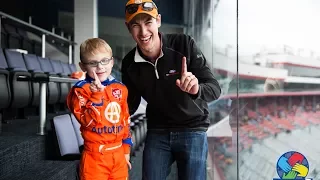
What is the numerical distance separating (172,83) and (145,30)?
0.17m

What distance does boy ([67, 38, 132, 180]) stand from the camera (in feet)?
3.34

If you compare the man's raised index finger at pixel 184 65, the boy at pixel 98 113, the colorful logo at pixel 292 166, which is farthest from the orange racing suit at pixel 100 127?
the colorful logo at pixel 292 166

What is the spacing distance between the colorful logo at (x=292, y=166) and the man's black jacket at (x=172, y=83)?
0.50 meters

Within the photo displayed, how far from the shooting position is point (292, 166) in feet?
4.50

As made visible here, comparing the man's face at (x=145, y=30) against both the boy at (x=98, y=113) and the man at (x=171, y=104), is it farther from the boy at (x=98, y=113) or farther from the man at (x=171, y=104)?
the boy at (x=98, y=113)

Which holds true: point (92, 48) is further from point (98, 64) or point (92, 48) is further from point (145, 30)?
point (145, 30)

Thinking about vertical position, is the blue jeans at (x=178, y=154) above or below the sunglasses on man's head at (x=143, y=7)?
below

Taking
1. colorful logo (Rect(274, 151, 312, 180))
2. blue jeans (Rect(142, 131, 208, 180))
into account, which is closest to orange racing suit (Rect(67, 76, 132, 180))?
blue jeans (Rect(142, 131, 208, 180))

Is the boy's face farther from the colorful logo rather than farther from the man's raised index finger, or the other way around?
the colorful logo

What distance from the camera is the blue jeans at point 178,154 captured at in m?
1.02

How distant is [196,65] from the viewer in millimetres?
1015

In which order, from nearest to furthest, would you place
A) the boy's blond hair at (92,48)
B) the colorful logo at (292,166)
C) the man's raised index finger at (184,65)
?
the man's raised index finger at (184,65), the boy's blond hair at (92,48), the colorful logo at (292,166)

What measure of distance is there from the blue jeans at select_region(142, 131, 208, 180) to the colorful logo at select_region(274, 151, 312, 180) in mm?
483

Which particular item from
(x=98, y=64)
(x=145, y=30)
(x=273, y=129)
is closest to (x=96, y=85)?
(x=98, y=64)
